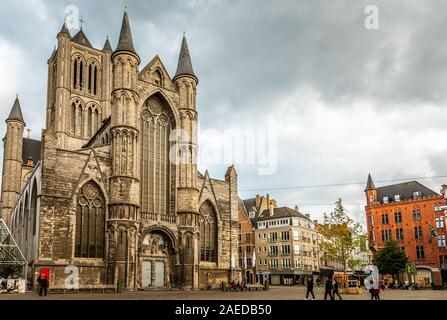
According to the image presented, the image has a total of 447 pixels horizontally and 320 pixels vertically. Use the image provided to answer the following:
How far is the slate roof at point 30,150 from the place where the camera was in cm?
6838

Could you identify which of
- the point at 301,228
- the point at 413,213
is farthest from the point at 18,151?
the point at 413,213

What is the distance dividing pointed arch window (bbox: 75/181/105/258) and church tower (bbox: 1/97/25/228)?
29765mm

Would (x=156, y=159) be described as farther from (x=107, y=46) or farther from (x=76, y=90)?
(x=107, y=46)

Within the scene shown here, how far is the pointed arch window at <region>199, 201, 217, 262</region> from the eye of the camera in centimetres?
4394

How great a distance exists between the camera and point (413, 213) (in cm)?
6650

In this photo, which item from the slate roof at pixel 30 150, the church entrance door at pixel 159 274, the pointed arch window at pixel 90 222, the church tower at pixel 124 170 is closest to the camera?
the pointed arch window at pixel 90 222

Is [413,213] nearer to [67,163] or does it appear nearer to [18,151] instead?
[67,163]

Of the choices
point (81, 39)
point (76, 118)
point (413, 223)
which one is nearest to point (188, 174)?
point (76, 118)

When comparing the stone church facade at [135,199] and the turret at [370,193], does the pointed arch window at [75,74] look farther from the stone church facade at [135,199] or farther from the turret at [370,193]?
the turret at [370,193]

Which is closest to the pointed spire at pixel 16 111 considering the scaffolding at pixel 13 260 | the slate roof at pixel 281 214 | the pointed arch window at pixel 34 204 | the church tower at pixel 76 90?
the church tower at pixel 76 90

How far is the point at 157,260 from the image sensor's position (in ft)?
131

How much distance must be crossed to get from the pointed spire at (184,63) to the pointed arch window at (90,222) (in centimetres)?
1556

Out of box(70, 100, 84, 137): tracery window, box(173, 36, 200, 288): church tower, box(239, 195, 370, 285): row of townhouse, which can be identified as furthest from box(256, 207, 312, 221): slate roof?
box(173, 36, 200, 288): church tower

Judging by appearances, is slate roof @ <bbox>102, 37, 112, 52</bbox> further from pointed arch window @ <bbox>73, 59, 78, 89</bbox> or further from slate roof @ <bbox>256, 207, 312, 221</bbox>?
slate roof @ <bbox>256, 207, 312, 221</bbox>
